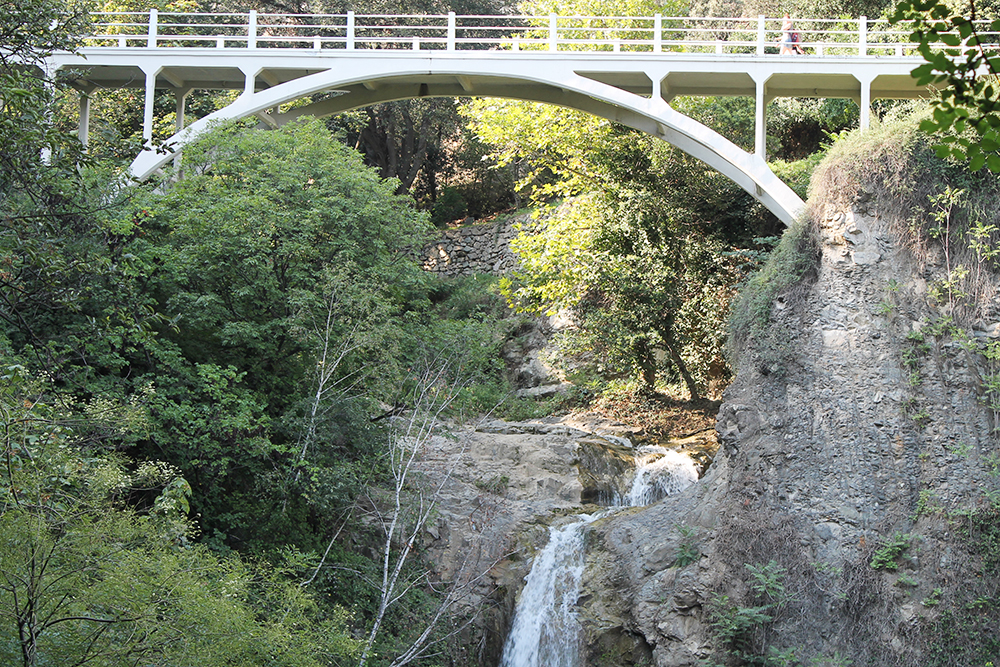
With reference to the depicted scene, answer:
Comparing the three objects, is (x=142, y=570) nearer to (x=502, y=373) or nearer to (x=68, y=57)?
(x=68, y=57)

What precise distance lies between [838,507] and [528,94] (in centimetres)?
977

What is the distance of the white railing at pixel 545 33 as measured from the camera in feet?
51.1

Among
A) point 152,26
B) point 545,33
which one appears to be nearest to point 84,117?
point 152,26

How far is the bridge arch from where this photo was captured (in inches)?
603

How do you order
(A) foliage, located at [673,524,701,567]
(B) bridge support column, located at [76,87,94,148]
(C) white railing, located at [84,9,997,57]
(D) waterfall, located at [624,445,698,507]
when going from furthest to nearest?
(B) bridge support column, located at [76,87,94,148] < (C) white railing, located at [84,9,997,57] < (D) waterfall, located at [624,445,698,507] < (A) foliage, located at [673,524,701,567]

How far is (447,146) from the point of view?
31.9 metres

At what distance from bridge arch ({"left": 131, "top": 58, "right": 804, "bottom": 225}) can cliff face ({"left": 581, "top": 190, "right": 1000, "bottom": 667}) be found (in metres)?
2.06

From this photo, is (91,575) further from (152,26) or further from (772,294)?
(152,26)

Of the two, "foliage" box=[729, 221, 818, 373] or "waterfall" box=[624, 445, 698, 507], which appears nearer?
"foliage" box=[729, 221, 818, 373]

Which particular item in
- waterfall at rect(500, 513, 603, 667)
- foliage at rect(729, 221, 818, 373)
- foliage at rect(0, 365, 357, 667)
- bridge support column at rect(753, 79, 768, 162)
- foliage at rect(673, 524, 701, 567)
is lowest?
waterfall at rect(500, 513, 603, 667)

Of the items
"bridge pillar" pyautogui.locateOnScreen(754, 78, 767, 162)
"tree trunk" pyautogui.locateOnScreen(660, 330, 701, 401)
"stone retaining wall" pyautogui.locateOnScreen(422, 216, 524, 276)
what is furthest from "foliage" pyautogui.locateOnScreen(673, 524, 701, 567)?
"stone retaining wall" pyautogui.locateOnScreen(422, 216, 524, 276)

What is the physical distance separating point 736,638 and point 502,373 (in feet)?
39.5

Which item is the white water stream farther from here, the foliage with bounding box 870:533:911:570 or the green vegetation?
→ the foliage with bounding box 870:533:911:570

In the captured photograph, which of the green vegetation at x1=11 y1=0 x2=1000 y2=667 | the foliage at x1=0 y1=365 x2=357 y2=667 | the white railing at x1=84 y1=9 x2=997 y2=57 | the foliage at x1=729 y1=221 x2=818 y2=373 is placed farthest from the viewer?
the white railing at x1=84 y1=9 x2=997 y2=57
